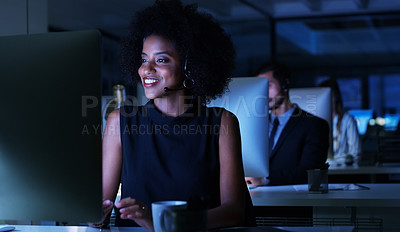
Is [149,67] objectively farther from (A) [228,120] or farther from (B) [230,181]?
(B) [230,181]

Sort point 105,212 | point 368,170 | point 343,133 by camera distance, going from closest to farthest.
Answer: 1. point 105,212
2. point 368,170
3. point 343,133

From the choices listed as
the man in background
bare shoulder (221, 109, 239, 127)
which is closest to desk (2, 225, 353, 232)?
bare shoulder (221, 109, 239, 127)

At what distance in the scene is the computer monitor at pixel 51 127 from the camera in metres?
1.14

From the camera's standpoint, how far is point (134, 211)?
1347 millimetres

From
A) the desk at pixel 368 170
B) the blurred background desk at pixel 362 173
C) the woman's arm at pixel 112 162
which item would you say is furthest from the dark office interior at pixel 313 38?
the woman's arm at pixel 112 162

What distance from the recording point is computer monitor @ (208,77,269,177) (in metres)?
2.53

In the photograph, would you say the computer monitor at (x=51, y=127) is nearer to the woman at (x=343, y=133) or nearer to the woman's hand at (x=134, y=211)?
the woman's hand at (x=134, y=211)

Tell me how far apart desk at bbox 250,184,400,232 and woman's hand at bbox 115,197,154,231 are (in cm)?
103

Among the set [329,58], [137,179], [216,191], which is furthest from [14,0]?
[329,58]

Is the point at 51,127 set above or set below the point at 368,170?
above

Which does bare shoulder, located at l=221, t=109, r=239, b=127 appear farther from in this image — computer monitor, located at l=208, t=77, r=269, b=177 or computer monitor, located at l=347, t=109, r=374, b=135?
computer monitor, located at l=347, t=109, r=374, b=135

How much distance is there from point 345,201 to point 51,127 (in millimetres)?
1446

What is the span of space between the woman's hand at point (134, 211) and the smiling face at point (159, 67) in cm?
56

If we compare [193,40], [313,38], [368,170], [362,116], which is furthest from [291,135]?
[313,38]
